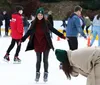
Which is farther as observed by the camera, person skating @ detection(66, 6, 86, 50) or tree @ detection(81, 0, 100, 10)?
tree @ detection(81, 0, 100, 10)

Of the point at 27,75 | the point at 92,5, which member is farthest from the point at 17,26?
the point at 92,5

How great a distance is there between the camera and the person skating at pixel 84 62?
248cm

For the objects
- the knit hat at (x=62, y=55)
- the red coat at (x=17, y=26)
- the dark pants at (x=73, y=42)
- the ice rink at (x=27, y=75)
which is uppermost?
the knit hat at (x=62, y=55)

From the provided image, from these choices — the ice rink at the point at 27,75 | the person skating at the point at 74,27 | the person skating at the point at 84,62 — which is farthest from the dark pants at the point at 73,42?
the person skating at the point at 84,62

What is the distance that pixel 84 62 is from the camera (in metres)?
2.49

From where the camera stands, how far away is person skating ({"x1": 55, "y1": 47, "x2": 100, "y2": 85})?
97.5 inches

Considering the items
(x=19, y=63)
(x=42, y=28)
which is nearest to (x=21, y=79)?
(x=42, y=28)

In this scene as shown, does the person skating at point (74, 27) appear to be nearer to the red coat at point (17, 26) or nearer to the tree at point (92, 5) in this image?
the red coat at point (17, 26)

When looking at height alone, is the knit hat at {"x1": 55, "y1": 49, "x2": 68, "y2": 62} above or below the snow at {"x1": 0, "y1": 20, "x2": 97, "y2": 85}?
above

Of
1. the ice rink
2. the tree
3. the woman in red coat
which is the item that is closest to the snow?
the ice rink

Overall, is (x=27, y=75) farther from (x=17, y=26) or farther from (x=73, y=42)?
(x=17, y=26)

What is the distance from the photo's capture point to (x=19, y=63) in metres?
9.06

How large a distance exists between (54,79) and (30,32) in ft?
3.61

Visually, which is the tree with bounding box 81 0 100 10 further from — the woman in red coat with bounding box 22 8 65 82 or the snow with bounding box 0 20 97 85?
the woman in red coat with bounding box 22 8 65 82
